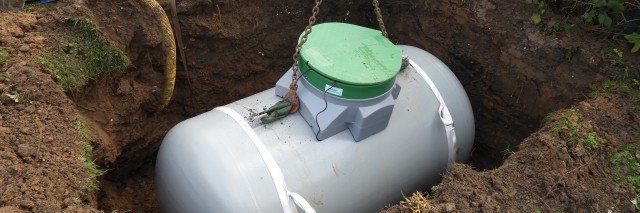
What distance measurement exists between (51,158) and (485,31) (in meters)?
→ 3.28

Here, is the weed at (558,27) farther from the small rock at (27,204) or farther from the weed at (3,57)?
the weed at (3,57)

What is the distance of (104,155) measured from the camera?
324 cm

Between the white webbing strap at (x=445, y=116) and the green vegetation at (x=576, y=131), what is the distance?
66cm

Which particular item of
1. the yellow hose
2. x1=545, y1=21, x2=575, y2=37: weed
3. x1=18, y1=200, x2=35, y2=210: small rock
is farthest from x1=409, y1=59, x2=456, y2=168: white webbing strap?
x1=18, y1=200, x2=35, y2=210: small rock

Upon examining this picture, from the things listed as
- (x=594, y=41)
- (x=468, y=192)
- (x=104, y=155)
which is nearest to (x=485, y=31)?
(x=594, y=41)

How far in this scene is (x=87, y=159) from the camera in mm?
2676

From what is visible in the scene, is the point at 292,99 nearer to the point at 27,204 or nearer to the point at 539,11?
the point at 27,204

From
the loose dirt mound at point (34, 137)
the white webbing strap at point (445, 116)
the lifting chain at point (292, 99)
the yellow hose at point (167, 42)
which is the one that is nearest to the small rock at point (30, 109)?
the loose dirt mound at point (34, 137)

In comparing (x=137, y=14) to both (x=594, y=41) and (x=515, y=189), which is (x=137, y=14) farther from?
(x=594, y=41)

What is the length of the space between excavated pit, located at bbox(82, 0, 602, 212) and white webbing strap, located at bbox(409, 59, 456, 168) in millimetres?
860

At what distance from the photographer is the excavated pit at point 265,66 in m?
3.60

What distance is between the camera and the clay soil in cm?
262

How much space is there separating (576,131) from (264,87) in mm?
2740

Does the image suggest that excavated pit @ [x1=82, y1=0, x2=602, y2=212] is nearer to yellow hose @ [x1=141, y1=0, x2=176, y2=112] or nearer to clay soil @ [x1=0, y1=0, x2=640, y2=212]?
clay soil @ [x1=0, y1=0, x2=640, y2=212]
